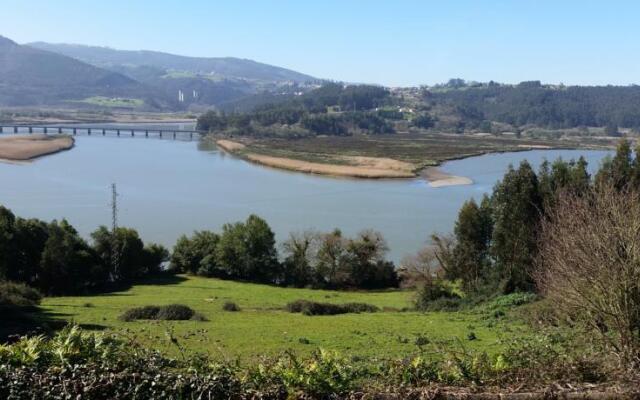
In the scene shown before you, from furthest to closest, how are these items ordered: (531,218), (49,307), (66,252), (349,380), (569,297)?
(66,252) → (531,218) → (49,307) → (569,297) → (349,380)

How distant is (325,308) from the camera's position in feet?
67.6

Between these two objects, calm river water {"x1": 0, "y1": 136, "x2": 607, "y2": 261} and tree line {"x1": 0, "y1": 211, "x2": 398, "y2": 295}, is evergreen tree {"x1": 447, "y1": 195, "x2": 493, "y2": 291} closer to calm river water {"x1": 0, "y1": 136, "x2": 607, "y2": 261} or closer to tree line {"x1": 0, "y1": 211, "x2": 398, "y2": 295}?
tree line {"x1": 0, "y1": 211, "x2": 398, "y2": 295}

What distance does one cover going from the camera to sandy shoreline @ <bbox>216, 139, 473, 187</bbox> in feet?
202

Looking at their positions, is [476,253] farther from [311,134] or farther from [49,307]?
[311,134]

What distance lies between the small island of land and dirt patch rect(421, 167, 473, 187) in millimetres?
43122

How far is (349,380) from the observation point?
4.82 meters

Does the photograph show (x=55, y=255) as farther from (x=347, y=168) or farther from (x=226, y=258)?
(x=347, y=168)

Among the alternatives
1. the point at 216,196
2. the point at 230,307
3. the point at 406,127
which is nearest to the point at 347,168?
the point at 216,196

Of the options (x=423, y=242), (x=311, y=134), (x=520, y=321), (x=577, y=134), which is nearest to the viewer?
(x=520, y=321)

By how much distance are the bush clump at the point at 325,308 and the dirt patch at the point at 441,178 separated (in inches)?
1448

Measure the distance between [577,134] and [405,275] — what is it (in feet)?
378

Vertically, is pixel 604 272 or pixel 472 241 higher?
pixel 604 272

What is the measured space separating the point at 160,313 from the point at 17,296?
16.0ft

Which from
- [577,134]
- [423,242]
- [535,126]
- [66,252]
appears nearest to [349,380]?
[66,252]
